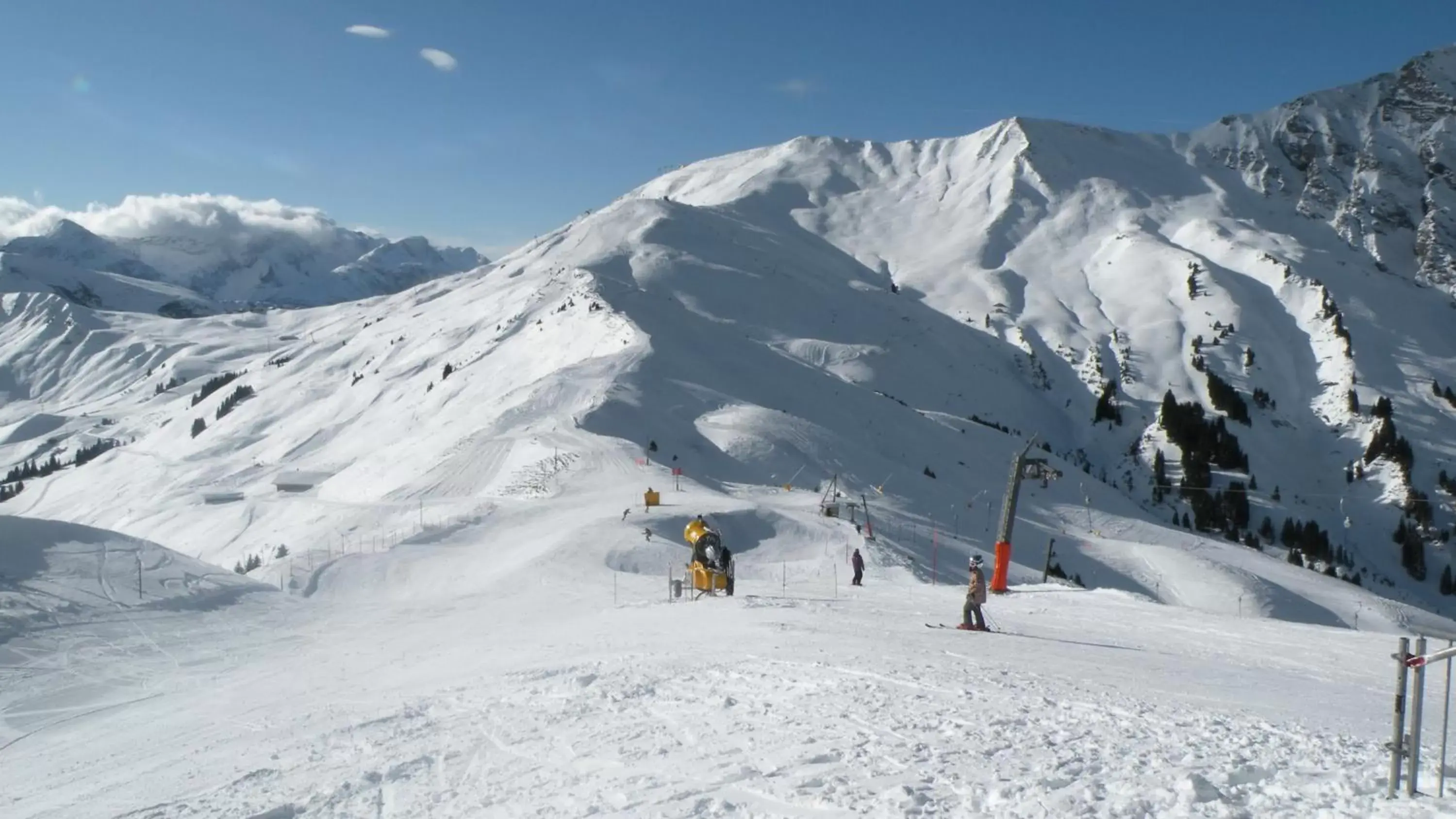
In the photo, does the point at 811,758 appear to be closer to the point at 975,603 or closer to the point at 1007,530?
the point at 975,603

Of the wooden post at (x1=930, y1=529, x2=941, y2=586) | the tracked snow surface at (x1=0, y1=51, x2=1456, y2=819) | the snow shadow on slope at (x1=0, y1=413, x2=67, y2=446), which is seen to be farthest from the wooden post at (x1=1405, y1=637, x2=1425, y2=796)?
the snow shadow on slope at (x1=0, y1=413, x2=67, y2=446)

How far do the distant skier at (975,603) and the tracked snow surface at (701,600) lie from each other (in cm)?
113

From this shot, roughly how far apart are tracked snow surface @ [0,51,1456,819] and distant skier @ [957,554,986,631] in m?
1.13

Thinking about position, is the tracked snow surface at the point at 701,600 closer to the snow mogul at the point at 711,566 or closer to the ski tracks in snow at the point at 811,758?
the ski tracks in snow at the point at 811,758

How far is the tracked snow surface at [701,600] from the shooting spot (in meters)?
9.68

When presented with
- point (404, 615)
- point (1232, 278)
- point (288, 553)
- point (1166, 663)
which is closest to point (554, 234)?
point (1232, 278)

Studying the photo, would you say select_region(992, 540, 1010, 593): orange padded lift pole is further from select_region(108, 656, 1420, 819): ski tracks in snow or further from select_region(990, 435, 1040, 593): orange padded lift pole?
select_region(108, 656, 1420, 819): ski tracks in snow

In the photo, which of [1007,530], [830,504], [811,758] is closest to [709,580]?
[1007,530]

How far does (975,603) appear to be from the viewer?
18.8 metres

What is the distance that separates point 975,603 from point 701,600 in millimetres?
8709

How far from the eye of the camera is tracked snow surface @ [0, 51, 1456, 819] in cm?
968

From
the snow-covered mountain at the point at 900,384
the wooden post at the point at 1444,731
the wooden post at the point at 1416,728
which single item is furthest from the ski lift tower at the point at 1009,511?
the snow-covered mountain at the point at 900,384

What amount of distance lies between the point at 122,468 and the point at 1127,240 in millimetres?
Result: 175872

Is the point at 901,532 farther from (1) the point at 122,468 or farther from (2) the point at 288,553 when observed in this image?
(1) the point at 122,468
